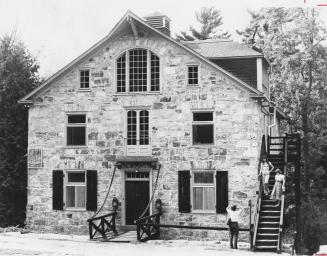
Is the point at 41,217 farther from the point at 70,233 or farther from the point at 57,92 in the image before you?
the point at 57,92

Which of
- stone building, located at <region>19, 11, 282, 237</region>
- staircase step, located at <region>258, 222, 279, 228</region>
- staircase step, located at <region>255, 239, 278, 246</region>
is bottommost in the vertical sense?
staircase step, located at <region>255, 239, 278, 246</region>

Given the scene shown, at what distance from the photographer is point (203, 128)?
78.4 feet

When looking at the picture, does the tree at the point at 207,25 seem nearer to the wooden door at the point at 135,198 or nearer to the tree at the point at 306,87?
the tree at the point at 306,87

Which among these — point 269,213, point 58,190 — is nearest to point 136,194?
point 58,190

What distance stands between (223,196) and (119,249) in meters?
5.42

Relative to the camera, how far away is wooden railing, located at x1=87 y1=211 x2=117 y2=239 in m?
22.9

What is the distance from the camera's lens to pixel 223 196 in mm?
23219

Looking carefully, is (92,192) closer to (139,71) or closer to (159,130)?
(159,130)

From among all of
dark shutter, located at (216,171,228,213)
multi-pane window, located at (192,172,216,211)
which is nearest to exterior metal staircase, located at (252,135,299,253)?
dark shutter, located at (216,171,228,213)

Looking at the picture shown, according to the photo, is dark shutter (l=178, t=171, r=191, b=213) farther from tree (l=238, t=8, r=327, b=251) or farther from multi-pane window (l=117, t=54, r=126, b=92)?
tree (l=238, t=8, r=327, b=251)

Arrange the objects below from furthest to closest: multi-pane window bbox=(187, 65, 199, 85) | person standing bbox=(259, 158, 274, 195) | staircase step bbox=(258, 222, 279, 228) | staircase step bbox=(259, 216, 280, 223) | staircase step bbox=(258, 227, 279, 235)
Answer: multi-pane window bbox=(187, 65, 199, 85)
person standing bbox=(259, 158, 274, 195)
staircase step bbox=(259, 216, 280, 223)
staircase step bbox=(258, 222, 279, 228)
staircase step bbox=(258, 227, 279, 235)

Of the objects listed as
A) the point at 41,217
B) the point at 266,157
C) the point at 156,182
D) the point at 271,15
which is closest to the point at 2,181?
the point at 41,217

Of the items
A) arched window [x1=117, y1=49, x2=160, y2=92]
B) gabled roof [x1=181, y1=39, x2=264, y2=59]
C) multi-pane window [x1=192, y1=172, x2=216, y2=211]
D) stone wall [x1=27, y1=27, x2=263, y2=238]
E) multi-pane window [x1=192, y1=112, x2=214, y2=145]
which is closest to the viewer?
stone wall [x1=27, y1=27, x2=263, y2=238]

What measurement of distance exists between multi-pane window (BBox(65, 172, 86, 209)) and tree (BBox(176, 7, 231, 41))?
3114cm
